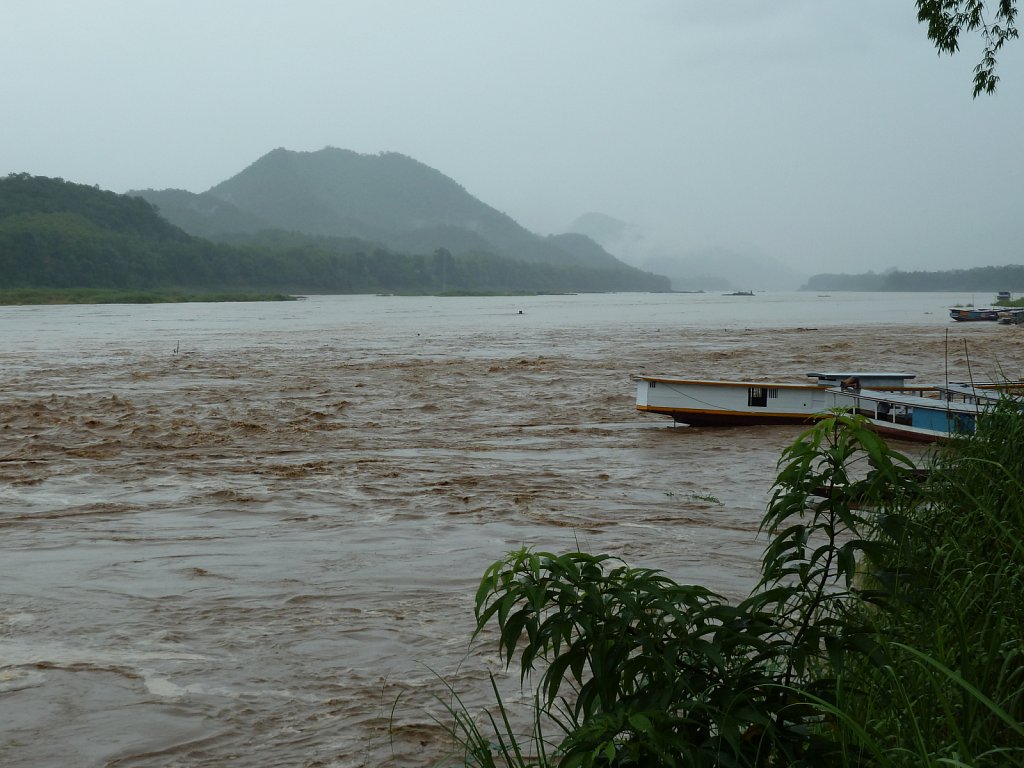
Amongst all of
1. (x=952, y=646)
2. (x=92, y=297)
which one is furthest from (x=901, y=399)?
(x=92, y=297)

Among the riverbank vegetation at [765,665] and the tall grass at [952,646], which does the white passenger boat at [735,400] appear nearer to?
the tall grass at [952,646]

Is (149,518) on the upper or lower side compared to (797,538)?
lower

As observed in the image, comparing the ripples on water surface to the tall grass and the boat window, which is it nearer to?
the boat window

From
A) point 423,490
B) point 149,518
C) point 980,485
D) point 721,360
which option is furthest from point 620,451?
point 721,360

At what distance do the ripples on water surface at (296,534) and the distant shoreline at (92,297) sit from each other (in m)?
81.9

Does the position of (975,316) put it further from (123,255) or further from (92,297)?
(123,255)

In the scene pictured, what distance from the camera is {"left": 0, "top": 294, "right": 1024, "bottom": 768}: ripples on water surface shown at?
5.86m

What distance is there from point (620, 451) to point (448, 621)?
27.8 feet

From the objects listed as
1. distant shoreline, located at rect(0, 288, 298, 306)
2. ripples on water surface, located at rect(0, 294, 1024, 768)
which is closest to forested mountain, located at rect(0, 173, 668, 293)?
distant shoreline, located at rect(0, 288, 298, 306)

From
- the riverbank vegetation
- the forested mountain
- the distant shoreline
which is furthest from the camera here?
the forested mountain

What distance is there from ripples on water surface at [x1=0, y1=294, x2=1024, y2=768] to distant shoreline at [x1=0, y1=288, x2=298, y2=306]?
81.9 metres

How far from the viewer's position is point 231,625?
7332 mm

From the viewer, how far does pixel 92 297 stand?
4205 inches

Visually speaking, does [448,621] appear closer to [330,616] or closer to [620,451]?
[330,616]
